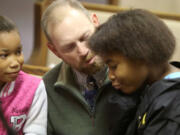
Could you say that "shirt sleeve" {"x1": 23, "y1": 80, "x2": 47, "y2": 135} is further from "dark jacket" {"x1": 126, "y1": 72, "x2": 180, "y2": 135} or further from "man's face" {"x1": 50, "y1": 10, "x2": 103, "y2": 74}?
"dark jacket" {"x1": 126, "y1": 72, "x2": 180, "y2": 135}

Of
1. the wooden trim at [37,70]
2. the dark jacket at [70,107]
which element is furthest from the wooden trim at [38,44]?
the dark jacket at [70,107]

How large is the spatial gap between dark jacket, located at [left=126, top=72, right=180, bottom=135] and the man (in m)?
0.23

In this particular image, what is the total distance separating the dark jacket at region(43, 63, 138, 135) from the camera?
101 centimetres

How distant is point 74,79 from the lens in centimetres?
108

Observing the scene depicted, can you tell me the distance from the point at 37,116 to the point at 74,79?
212 millimetres

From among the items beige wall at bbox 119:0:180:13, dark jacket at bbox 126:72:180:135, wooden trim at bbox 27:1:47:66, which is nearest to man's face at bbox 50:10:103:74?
dark jacket at bbox 126:72:180:135

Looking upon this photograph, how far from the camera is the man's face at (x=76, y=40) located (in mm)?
960

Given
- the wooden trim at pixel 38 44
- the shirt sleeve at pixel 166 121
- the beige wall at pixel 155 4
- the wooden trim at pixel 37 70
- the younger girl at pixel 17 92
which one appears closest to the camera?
the shirt sleeve at pixel 166 121

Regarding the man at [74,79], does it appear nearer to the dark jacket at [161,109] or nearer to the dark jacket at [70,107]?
the dark jacket at [70,107]

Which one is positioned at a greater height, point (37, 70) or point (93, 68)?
point (93, 68)

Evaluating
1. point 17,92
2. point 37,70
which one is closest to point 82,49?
point 17,92

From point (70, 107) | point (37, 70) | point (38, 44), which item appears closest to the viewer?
point (70, 107)

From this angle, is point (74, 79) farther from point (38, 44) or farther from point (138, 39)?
point (38, 44)

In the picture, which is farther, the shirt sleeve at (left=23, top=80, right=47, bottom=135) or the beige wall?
the beige wall
